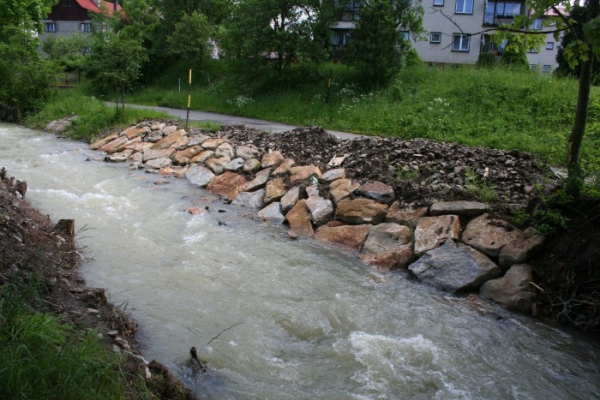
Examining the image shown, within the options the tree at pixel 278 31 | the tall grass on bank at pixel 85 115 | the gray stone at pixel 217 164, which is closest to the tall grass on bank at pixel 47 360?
the gray stone at pixel 217 164

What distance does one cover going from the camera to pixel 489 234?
24.6 ft

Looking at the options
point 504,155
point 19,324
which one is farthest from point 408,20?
point 19,324

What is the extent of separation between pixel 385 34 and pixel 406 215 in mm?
15016

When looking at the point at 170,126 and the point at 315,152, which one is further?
the point at 170,126

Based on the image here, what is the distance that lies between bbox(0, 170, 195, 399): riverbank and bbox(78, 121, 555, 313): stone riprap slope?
423 cm

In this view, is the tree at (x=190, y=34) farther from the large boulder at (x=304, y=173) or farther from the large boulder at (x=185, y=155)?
the large boulder at (x=304, y=173)

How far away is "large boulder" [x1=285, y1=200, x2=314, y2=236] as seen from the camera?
9.32 metres

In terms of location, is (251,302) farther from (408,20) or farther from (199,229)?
(408,20)

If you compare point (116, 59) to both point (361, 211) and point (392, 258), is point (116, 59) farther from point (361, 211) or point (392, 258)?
point (392, 258)

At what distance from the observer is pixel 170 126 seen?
17234mm

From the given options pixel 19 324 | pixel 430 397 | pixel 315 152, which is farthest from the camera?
pixel 315 152

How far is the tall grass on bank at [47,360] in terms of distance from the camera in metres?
3.10

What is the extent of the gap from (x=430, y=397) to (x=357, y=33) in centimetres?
2035

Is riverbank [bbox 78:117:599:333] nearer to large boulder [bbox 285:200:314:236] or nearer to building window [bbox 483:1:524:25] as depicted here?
large boulder [bbox 285:200:314:236]
